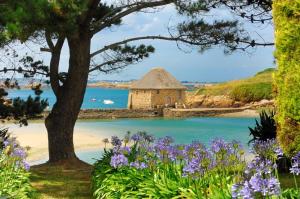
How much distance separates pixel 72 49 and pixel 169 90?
30.1m

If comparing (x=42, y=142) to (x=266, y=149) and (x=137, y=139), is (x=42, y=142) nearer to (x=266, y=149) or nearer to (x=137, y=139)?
(x=137, y=139)

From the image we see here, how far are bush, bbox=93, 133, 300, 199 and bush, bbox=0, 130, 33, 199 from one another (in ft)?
3.22

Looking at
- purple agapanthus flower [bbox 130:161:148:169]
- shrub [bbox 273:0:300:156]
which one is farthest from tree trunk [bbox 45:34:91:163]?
shrub [bbox 273:0:300:156]

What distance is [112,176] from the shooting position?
6789mm

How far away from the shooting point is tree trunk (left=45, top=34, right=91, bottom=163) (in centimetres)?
1166

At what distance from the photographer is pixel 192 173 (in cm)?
515

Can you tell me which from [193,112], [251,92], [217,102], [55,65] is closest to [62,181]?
[55,65]

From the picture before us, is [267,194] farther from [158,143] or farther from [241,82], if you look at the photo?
[241,82]

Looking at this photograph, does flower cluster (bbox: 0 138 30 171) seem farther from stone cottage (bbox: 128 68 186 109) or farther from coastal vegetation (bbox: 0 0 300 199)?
stone cottage (bbox: 128 68 186 109)

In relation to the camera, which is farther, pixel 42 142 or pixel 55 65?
pixel 42 142

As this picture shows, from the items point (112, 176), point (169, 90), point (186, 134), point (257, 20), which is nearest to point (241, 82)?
point (169, 90)

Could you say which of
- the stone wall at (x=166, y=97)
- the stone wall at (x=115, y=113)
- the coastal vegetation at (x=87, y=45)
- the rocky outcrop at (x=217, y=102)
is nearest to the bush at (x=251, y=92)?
the rocky outcrop at (x=217, y=102)

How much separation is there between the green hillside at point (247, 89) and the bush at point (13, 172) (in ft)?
123

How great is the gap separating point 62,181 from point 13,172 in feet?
8.18
